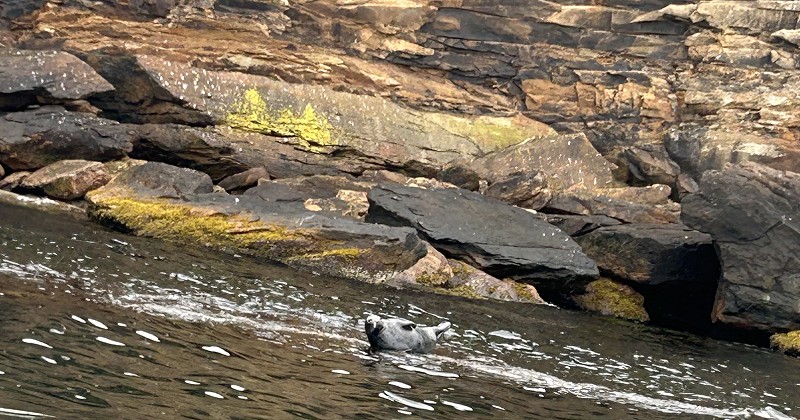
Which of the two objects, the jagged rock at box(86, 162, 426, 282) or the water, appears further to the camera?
the jagged rock at box(86, 162, 426, 282)

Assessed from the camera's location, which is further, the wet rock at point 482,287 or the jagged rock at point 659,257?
the jagged rock at point 659,257

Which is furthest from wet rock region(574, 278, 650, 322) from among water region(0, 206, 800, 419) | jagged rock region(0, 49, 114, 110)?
jagged rock region(0, 49, 114, 110)

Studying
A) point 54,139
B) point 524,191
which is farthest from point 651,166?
point 54,139

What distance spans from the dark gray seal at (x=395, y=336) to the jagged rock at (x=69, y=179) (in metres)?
13.9

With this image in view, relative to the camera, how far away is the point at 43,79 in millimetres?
27250

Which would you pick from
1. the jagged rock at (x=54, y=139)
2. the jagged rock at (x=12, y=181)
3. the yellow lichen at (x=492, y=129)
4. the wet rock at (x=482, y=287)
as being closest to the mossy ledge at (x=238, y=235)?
the wet rock at (x=482, y=287)

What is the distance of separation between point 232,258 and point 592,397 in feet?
32.1

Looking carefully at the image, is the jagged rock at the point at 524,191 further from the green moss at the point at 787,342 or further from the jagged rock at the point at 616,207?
the green moss at the point at 787,342

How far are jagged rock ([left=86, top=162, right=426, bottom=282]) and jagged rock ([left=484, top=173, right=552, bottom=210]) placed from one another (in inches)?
284

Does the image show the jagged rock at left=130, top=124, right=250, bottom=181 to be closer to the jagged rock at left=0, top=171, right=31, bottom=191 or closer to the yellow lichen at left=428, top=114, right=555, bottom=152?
the jagged rock at left=0, top=171, right=31, bottom=191

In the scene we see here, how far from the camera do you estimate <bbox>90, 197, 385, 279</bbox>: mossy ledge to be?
20562 millimetres

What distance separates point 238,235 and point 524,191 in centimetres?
966

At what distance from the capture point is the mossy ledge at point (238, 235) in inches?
810

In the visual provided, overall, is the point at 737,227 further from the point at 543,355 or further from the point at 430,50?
the point at 430,50
